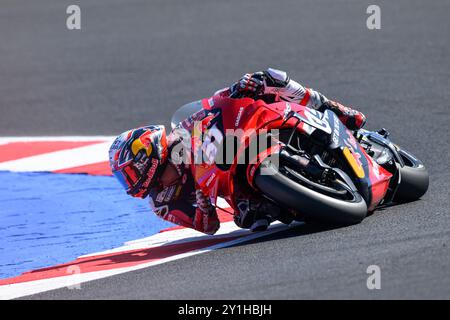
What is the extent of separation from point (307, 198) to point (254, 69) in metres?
6.93

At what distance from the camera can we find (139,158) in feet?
23.1

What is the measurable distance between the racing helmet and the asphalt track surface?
33.7 inches

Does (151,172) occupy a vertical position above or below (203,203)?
above

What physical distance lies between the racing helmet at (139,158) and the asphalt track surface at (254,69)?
86cm

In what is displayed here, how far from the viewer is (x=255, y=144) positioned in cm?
664

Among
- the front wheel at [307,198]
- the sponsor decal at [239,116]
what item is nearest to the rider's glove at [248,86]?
the sponsor decal at [239,116]

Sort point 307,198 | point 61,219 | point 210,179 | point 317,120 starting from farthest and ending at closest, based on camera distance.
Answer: point 61,219 < point 317,120 < point 210,179 < point 307,198

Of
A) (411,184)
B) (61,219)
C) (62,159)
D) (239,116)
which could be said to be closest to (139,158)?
(239,116)

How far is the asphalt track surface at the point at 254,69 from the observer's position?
558cm

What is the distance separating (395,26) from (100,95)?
14.6 feet

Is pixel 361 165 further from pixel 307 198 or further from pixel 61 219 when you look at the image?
pixel 61 219

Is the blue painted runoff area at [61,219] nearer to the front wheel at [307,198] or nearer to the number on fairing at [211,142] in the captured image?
the number on fairing at [211,142]

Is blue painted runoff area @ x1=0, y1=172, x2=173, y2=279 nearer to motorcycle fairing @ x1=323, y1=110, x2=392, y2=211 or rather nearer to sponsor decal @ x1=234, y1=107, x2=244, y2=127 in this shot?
sponsor decal @ x1=234, y1=107, x2=244, y2=127

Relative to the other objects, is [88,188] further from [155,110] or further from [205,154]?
[205,154]
